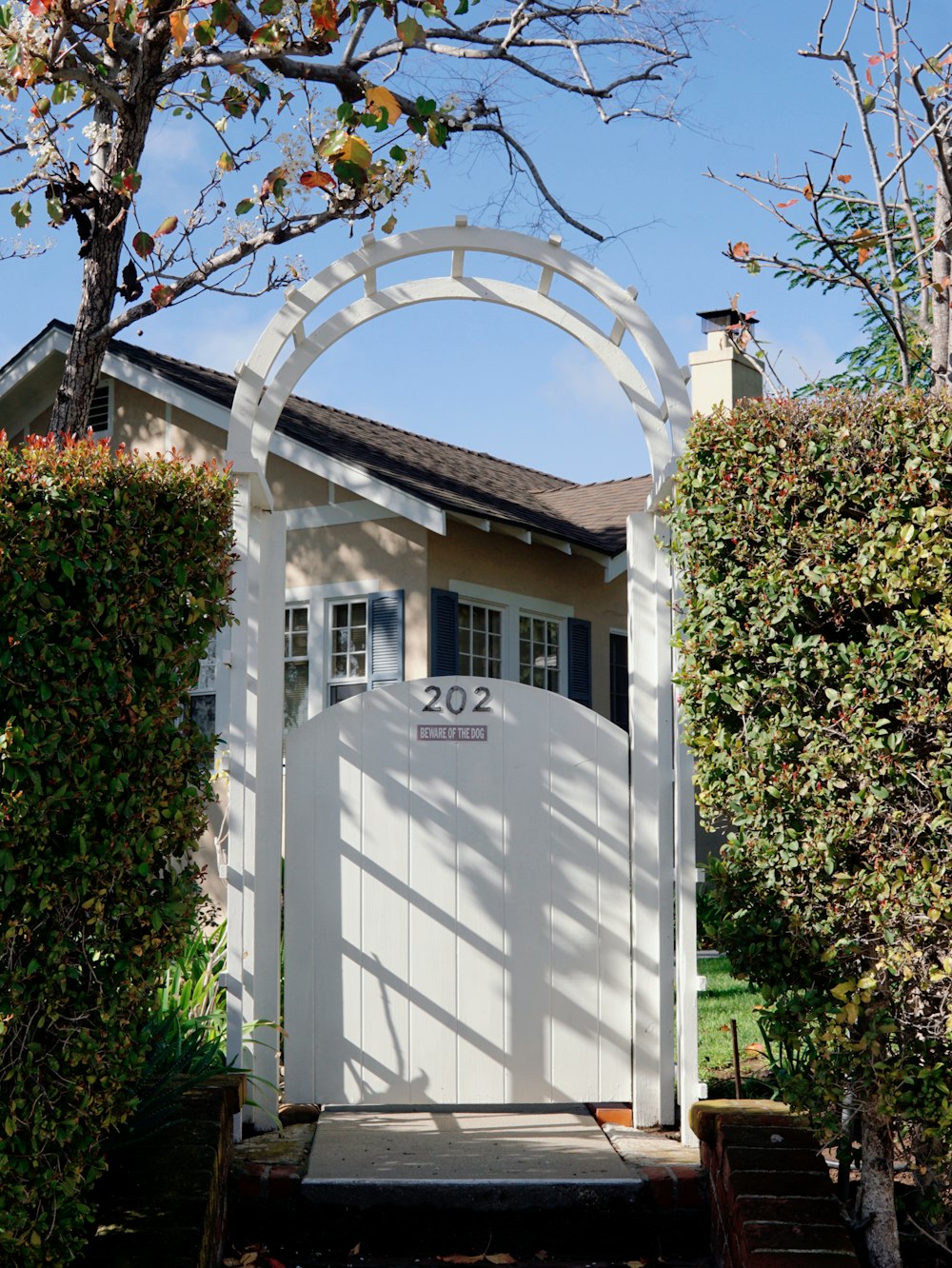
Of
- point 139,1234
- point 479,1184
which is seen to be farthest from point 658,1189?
point 139,1234

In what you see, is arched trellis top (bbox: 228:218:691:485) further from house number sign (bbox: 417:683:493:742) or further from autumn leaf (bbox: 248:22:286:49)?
autumn leaf (bbox: 248:22:286:49)

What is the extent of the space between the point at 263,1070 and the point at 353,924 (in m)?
0.67

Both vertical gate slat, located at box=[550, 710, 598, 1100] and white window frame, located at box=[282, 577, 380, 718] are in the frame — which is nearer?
vertical gate slat, located at box=[550, 710, 598, 1100]

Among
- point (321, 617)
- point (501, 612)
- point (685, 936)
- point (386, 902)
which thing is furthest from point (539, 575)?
point (685, 936)

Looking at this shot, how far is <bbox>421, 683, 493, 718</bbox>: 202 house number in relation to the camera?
517cm

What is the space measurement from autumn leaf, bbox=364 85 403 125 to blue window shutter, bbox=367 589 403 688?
5.12m

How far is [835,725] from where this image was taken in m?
3.74

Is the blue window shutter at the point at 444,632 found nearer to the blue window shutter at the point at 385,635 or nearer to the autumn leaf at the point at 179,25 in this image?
the blue window shutter at the point at 385,635

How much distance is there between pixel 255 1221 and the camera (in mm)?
4117

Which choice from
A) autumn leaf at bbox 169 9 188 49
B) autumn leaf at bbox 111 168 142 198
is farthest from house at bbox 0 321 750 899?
autumn leaf at bbox 169 9 188 49

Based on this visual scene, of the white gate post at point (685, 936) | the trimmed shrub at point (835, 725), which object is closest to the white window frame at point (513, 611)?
the white gate post at point (685, 936)

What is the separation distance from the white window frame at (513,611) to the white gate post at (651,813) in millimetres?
6040

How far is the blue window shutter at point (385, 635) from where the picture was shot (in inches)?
419

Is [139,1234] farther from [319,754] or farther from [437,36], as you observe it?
[437,36]
